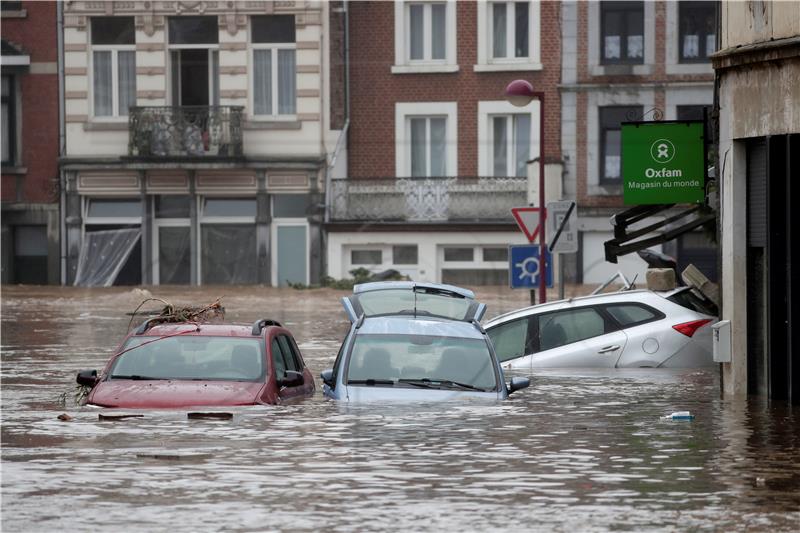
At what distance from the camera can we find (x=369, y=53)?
140 ft

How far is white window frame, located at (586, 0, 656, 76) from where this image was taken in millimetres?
41125

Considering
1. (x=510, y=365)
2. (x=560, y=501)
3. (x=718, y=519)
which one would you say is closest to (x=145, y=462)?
(x=560, y=501)

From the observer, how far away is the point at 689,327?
19.5 metres

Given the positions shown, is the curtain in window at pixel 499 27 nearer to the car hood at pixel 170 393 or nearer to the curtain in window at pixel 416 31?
the curtain in window at pixel 416 31

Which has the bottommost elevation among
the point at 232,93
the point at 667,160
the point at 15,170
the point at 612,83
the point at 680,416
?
the point at 680,416

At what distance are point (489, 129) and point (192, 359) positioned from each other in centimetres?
2717

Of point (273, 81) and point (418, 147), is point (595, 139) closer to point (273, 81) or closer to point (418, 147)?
point (418, 147)

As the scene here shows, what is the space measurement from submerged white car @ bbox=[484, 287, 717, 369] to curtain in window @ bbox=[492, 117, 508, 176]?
22422 mm

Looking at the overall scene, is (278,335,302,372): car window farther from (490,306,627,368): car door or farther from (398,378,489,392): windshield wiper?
(490,306,627,368): car door

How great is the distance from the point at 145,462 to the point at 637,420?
217 inches

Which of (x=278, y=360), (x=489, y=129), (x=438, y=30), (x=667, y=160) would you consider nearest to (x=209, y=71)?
(x=438, y=30)

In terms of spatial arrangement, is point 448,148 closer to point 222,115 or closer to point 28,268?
point 222,115

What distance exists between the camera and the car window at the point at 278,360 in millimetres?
16297

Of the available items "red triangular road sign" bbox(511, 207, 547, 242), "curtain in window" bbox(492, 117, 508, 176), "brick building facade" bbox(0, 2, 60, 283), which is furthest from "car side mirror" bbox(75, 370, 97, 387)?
"brick building facade" bbox(0, 2, 60, 283)
